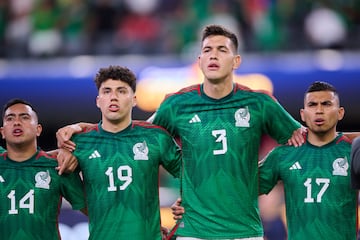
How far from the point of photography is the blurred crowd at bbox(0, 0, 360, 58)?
12.2 meters

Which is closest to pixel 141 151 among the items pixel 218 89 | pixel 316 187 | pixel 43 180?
pixel 218 89

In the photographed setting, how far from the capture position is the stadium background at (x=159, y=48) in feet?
39.1

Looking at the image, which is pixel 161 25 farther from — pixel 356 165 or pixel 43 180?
pixel 356 165

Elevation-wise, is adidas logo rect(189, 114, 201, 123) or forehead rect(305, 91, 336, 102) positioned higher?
forehead rect(305, 91, 336, 102)

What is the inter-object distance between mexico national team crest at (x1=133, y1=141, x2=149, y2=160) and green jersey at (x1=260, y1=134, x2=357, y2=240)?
94cm

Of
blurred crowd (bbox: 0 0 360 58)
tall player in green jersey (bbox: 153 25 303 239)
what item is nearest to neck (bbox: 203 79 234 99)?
tall player in green jersey (bbox: 153 25 303 239)

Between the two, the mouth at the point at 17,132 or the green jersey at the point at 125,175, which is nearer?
the green jersey at the point at 125,175

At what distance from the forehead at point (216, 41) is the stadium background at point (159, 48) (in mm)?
4762

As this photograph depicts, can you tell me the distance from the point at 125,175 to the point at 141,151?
0.22 m

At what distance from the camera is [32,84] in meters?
12.4

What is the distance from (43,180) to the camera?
23.6 feet

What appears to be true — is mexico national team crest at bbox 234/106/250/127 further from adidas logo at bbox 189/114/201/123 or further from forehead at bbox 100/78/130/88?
forehead at bbox 100/78/130/88

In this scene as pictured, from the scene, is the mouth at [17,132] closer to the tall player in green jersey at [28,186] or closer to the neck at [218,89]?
the tall player in green jersey at [28,186]

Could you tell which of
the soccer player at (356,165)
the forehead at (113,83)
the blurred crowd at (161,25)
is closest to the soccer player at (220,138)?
the forehead at (113,83)
